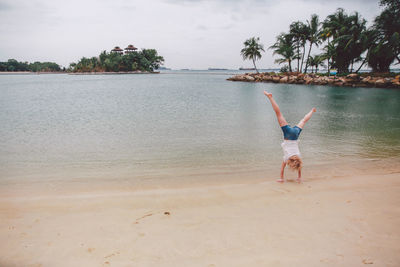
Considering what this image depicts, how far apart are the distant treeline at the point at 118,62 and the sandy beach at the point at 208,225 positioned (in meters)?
147

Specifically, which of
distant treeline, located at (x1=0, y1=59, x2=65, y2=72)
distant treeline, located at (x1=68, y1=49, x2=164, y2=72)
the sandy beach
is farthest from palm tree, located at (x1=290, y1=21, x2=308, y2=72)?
distant treeline, located at (x1=0, y1=59, x2=65, y2=72)

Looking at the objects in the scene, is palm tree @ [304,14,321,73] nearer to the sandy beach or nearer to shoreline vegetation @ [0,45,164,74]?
the sandy beach

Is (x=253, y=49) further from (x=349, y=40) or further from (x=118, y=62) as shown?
(x=118, y=62)

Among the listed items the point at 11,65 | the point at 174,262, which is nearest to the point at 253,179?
the point at 174,262

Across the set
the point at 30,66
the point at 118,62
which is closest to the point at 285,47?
the point at 118,62

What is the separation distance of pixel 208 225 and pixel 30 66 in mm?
237157

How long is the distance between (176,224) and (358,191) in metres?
4.25

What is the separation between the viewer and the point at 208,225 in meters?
4.36

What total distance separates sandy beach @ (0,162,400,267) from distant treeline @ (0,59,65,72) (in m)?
220

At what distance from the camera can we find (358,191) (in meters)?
5.73

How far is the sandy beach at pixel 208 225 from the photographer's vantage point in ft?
11.5

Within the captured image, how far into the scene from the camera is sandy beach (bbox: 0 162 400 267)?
3520 mm

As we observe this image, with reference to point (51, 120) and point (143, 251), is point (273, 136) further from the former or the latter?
point (51, 120)

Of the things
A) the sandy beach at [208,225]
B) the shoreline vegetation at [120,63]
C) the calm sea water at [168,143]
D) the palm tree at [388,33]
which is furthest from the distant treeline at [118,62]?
the sandy beach at [208,225]
